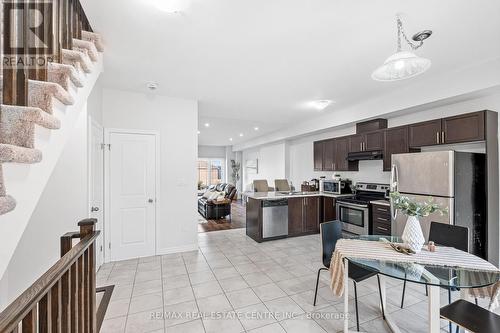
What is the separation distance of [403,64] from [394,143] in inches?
98.4

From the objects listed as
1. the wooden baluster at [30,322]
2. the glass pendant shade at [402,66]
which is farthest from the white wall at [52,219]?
the glass pendant shade at [402,66]

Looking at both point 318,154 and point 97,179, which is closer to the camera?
point 97,179

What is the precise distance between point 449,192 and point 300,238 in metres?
2.73

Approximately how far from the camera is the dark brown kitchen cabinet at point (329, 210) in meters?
5.16

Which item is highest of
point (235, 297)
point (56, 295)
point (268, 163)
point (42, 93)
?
point (42, 93)

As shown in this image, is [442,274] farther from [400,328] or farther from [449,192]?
[449,192]

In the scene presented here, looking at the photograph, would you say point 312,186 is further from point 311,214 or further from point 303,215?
point 303,215

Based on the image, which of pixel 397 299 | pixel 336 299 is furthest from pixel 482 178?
pixel 336 299

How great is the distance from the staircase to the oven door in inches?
173

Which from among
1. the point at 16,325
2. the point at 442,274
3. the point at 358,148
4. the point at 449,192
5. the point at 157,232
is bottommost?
the point at 157,232

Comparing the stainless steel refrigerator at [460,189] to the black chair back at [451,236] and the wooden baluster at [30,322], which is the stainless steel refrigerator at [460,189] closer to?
the black chair back at [451,236]

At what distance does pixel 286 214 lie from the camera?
4.85m

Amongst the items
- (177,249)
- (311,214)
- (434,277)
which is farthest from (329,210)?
(434,277)

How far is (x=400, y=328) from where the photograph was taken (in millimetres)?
2111
